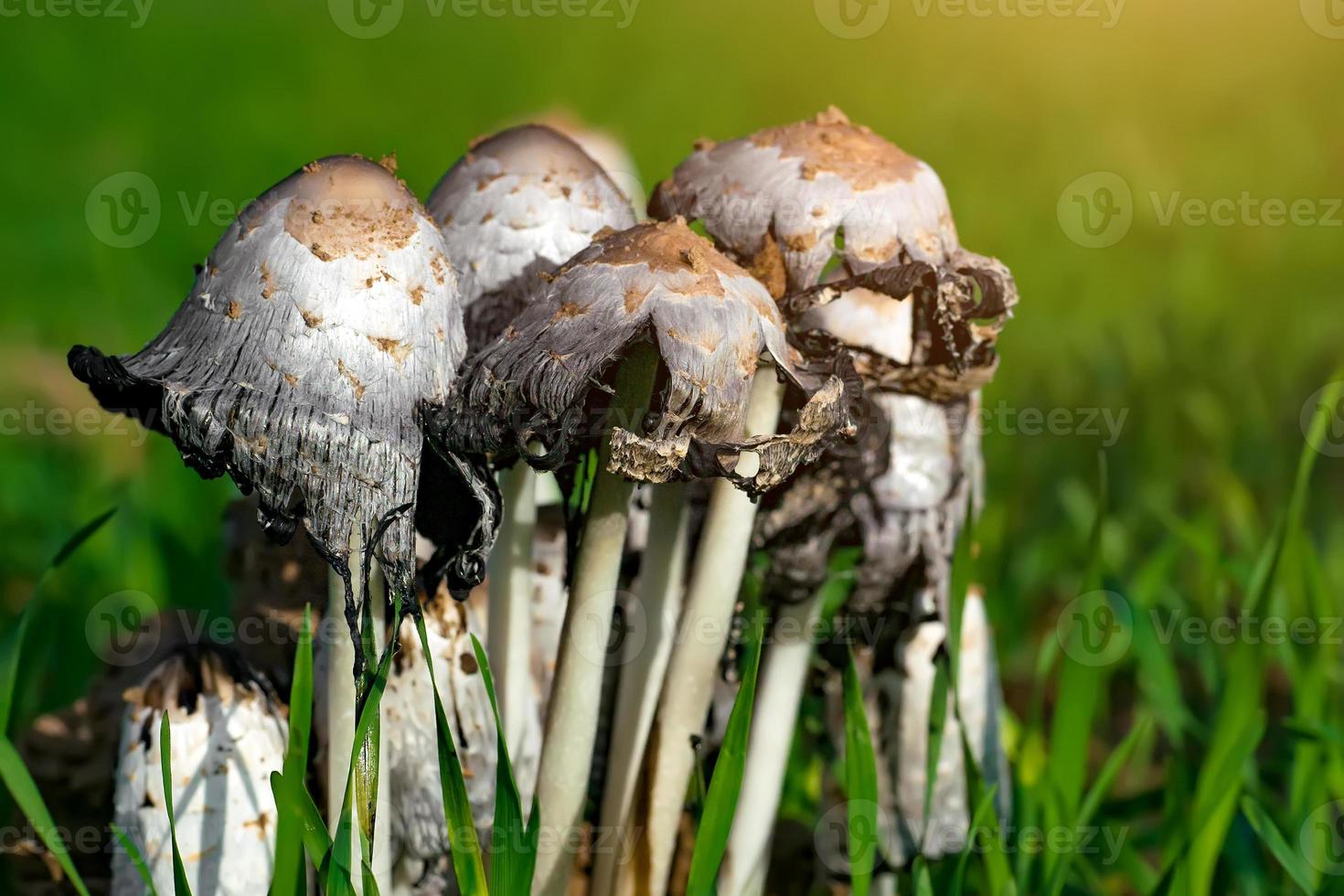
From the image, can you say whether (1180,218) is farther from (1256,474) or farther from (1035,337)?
(1256,474)

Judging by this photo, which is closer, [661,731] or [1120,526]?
[661,731]

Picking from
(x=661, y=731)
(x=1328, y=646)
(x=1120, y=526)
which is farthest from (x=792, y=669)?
(x=1120, y=526)

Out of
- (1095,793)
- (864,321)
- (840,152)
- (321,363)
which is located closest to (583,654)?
(321,363)

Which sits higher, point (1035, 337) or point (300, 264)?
point (1035, 337)

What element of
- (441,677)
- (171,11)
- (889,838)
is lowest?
(889,838)

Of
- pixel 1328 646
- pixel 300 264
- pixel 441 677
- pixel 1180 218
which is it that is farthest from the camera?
pixel 1180 218

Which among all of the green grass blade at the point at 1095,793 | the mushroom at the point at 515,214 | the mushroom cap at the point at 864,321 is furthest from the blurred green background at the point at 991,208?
the mushroom at the point at 515,214

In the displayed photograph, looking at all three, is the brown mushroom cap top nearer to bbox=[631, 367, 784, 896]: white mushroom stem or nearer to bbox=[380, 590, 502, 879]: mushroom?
bbox=[631, 367, 784, 896]: white mushroom stem
